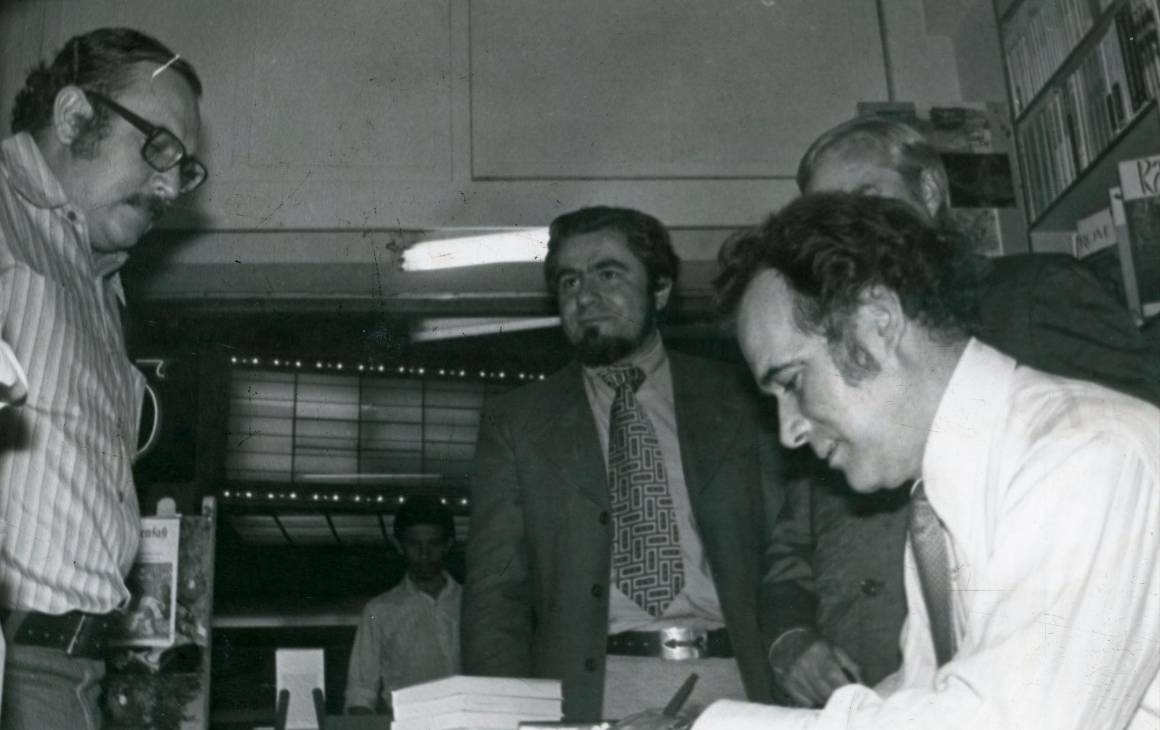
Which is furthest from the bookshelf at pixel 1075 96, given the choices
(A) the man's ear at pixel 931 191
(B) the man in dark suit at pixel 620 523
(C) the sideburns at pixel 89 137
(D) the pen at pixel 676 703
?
(C) the sideburns at pixel 89 137

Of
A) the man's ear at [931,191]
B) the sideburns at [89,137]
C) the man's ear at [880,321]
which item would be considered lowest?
the man's ear at [880,321]

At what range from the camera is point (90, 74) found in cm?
195

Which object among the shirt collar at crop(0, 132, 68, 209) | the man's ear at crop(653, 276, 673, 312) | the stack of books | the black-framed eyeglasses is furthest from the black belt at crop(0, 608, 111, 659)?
the man's ear at crop(653, 276, 673, 312)

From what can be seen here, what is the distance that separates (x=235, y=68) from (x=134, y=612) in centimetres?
157

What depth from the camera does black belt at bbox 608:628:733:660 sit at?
203cm

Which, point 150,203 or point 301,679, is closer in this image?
point 150,203

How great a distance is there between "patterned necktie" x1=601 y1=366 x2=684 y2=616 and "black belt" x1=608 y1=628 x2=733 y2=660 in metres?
0.05

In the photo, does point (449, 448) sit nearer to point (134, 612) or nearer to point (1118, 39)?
point (134, 612)

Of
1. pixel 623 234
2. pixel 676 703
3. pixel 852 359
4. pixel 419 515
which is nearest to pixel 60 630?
pixel 676 703

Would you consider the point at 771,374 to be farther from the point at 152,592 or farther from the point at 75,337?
the point at 152,592

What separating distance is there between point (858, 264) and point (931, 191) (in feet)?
2.19

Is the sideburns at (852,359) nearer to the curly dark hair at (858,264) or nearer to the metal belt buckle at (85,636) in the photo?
the curly dark hair at (858,264)

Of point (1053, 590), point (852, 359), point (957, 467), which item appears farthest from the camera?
point (852, 359)

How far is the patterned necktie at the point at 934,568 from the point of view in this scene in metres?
1.25
